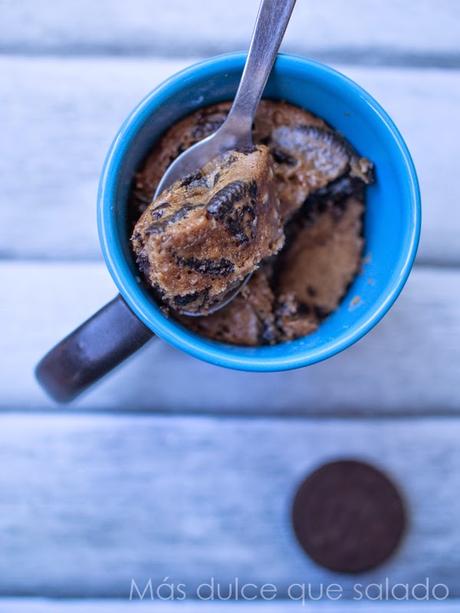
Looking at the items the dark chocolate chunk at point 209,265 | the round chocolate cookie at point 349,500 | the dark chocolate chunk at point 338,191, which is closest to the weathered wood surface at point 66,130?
the dark chocolate chunk at point 338,191

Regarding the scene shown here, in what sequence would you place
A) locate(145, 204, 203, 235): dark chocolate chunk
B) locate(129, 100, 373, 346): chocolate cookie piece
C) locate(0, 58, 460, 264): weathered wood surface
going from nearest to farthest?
locate(145, 204, 203, 235): dark chocolate chunk < locate(129, 100, 373, 346): chocolate cookie piece < locate(0, 58, 460, 264): weathered wood surface

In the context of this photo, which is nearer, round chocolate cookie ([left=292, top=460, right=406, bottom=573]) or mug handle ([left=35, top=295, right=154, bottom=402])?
mug handle ([left=35, top=295, right=154, bottom=402])

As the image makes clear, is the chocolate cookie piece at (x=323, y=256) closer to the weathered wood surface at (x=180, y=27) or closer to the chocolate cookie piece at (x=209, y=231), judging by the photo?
the chocolate cookie piece at (x=209, y=231)

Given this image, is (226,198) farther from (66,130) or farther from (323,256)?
(66,130)

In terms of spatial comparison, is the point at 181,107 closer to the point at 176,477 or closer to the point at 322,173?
the point at 322,173

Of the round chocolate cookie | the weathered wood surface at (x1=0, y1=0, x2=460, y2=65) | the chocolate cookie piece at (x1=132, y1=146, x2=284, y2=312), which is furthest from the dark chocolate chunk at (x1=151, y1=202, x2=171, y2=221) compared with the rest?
the round chocolate cookie

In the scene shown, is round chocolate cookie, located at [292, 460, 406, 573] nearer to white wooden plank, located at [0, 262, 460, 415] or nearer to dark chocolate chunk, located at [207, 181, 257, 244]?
white wooden plank, located at [0, 262, 460, 415]

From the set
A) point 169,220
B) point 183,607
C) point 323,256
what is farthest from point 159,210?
point 183,607
